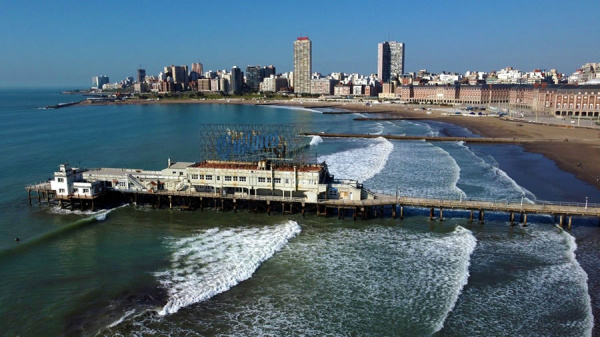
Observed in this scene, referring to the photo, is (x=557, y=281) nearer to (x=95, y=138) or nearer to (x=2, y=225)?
(x=2, y=225)

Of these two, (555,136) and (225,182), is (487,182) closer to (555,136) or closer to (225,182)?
Result: (225,182)

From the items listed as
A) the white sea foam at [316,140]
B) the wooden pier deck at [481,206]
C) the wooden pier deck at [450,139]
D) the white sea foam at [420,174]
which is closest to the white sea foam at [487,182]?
the white sea foam at [420,174]

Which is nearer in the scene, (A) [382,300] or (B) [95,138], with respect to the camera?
(A) [382,300]

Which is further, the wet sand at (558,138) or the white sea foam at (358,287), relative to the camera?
the wet sand at (558,138)

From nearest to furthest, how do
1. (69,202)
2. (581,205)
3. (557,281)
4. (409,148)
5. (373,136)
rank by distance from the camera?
1. (557,281)
2. (581,205)
3. (69,202)
4. (409,148)
5. (373,136)

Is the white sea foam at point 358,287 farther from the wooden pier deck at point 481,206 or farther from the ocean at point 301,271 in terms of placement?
the wooden pier deck at point 481,206

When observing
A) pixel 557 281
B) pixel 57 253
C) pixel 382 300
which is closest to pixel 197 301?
pixel 382 300
